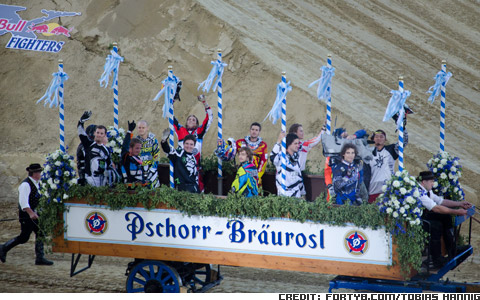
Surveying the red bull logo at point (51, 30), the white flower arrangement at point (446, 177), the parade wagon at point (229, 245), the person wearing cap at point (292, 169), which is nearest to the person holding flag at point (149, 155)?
the parade wagon at point (229, 245)

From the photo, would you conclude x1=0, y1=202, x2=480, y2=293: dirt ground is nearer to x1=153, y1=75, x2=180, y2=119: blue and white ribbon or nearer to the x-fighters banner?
the x-fighters banner

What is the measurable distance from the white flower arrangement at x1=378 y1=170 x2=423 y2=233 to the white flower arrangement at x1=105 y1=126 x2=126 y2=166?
4.84 m

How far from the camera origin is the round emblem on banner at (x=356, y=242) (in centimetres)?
838

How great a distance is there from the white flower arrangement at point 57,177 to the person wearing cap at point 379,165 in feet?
14.0

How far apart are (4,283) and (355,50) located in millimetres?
14942

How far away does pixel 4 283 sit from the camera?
11.0m

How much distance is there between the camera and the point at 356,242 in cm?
842

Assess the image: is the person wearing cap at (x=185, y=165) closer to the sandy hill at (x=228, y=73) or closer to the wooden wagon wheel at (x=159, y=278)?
the wooden wagon wheel at (x=159, y=278)

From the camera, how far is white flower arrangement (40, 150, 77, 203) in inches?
381

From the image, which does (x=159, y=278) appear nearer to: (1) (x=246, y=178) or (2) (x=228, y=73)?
(1) (x=246, y=178)

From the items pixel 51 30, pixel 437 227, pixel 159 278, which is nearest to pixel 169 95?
pixel 159 278

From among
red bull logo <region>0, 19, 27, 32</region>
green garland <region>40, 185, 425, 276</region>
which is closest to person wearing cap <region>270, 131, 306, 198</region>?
green garland <region>40, 185, 425, 276</region>

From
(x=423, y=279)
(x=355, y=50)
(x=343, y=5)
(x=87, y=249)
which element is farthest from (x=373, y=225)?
(x=343, y=5)

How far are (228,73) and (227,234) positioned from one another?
1050 centimetres
